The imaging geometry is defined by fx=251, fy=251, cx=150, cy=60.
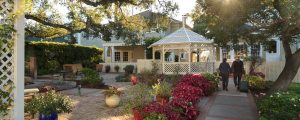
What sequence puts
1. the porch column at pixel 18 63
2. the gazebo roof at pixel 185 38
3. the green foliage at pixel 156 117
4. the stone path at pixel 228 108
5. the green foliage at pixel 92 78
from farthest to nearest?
the gazebo roof at pixel 185 38 < the green foliage at pixel 92 78 < the stone path at pixel 228 108 < the green foliage at pixel 156 117 < the porch column at pixel 18 63

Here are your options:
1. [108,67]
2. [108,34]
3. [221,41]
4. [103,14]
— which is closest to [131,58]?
[108,67]

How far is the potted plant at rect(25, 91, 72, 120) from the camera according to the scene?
20.3 ft

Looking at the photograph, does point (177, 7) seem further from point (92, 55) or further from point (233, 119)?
point (92, 55)

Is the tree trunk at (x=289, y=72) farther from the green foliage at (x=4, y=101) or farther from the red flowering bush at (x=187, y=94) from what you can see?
the green foliage at (x=4, y=101)

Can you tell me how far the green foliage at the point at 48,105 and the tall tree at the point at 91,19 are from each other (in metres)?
7.69

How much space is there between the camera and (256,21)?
1010 cm

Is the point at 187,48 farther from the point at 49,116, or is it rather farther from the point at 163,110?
the point at 49,116

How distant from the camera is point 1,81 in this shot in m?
5.07

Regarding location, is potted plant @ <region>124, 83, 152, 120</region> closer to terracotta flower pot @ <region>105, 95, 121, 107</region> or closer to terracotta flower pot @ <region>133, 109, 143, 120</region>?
terracotta flower pot @ <region>133, 109, 143, 120</region>

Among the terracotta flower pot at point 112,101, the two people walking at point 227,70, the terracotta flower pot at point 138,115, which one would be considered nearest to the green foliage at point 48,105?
the terracotta flower pot at point 138,115

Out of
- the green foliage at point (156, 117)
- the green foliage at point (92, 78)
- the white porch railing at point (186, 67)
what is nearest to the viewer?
the green foliage at point (156, 117)

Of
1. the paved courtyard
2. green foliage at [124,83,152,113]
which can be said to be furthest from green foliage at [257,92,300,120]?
the paved courtyard

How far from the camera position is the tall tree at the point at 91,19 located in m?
14.9

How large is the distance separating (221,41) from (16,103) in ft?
28.6
